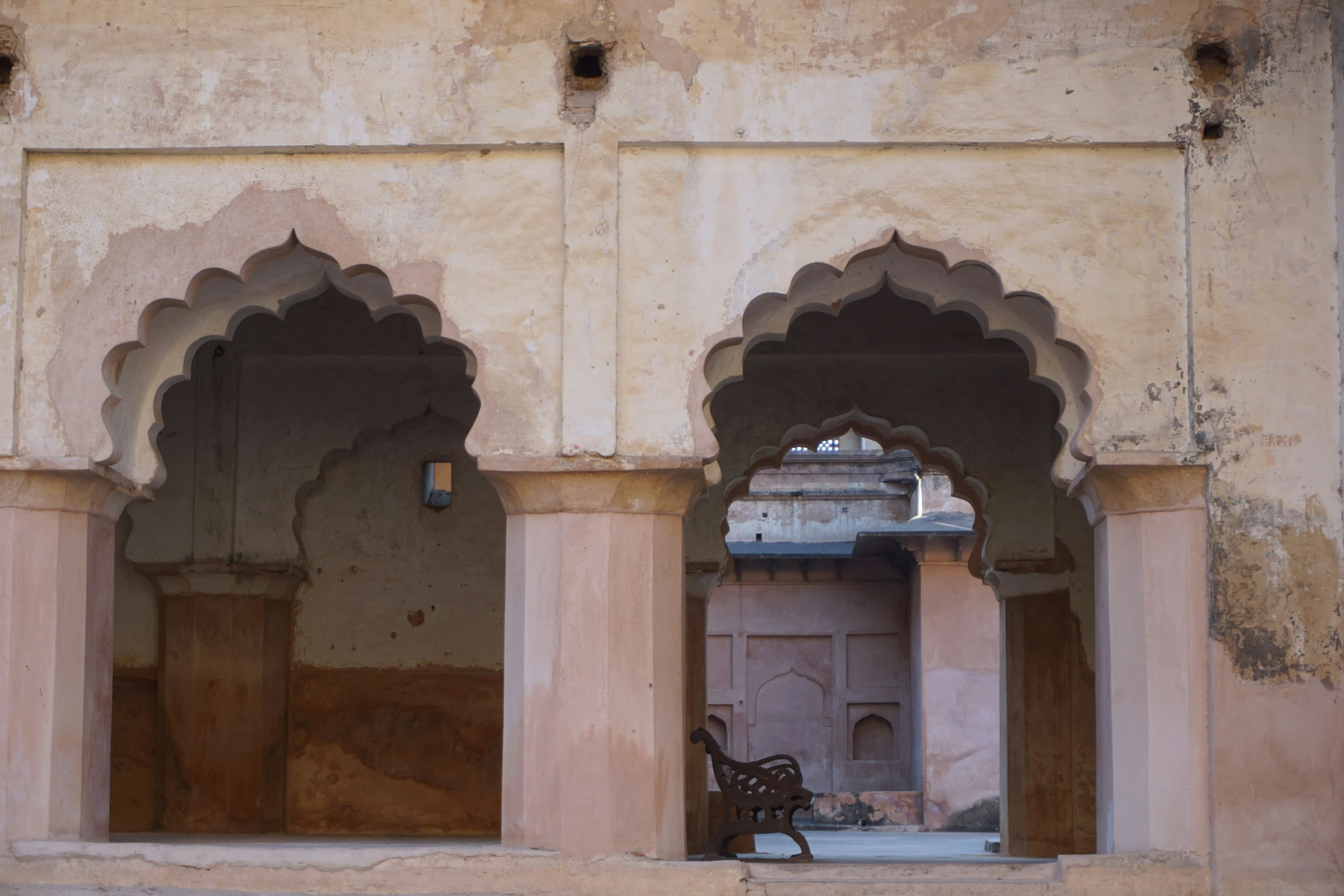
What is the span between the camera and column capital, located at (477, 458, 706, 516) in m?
7.14

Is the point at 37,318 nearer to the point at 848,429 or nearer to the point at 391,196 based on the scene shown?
the point at 391,196

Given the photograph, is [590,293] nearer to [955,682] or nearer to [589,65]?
[589,65]

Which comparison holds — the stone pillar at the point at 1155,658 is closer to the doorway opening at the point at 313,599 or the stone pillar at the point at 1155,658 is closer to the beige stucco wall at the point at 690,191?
the beige stucco wall at the point at 690,191

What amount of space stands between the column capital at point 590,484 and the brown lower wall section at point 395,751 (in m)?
3.85

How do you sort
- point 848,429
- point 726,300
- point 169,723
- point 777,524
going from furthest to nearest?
point 777,524, point 848,429, point 169,723, point 726,300

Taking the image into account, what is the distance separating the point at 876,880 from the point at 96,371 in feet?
13.0

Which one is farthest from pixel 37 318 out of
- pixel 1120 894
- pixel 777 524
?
pixel 777 524

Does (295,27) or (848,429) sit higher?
(295,27)

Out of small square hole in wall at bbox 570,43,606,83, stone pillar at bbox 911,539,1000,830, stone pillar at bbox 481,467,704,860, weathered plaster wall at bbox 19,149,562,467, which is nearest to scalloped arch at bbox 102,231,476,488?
weathered plaster wall at bbox 19,149,562,467

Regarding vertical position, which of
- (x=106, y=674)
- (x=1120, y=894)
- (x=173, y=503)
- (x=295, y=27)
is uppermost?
(x=295, y=27)

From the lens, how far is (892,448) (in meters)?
11.5

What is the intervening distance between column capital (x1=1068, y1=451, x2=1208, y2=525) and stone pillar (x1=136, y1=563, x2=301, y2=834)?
5452mm

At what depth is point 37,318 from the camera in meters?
7.38

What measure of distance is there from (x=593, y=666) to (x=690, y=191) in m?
2.10
